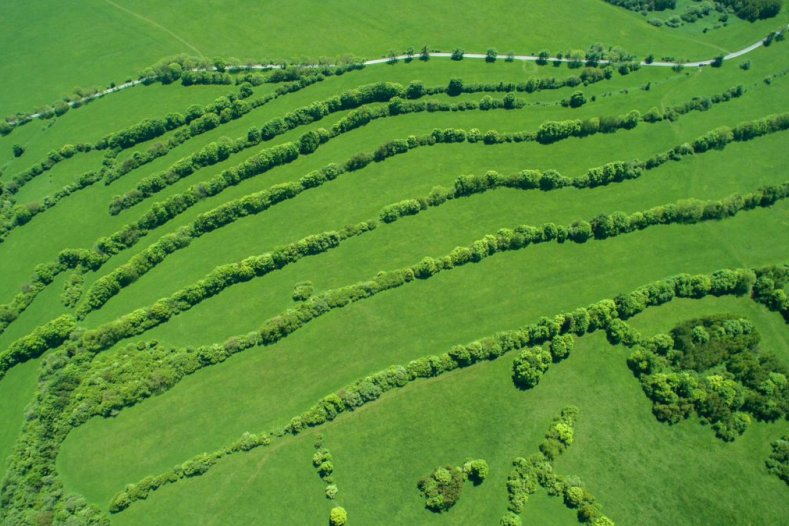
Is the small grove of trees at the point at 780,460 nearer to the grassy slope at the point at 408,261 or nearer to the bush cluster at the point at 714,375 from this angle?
the bush cluster at the point at 714,375

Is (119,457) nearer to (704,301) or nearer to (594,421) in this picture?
(594,421)

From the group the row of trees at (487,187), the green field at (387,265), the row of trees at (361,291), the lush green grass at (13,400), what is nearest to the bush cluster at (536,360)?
the row of trees at (361,291)

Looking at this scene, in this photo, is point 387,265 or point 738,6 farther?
point 738,6

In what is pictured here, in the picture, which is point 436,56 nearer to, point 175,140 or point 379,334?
point 175,140

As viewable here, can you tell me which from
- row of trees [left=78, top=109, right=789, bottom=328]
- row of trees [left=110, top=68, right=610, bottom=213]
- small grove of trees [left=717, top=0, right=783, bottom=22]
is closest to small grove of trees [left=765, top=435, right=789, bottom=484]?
row of trees [left=78, top=109, right=789, bottom=328]

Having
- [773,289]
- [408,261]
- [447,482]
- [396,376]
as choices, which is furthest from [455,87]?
[447,482]

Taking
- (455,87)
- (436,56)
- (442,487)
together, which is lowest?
(442,487)

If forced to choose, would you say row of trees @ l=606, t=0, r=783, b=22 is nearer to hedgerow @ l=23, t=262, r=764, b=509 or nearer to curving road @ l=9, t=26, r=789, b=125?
curving road @ l=9, t=26, r=789, b=125
